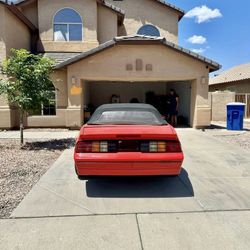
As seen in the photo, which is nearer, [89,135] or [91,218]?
[91,218]

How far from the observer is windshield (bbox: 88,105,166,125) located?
17.4 feet

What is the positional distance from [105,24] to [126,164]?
14765mm

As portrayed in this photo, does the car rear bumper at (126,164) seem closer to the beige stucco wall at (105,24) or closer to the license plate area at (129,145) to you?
the license plate area at (129,145)

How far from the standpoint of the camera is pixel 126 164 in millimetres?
4457

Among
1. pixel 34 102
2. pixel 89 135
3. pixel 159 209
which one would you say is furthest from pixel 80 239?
pixel 34 102

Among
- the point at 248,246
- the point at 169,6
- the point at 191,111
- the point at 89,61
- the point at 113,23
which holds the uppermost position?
the point at 169,6

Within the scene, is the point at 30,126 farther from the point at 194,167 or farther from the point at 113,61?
the point at 194,167

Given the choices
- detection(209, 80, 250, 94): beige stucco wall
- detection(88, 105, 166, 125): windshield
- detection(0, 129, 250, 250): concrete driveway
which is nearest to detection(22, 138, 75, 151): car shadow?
detection(0, 129, 250, 250): concrete driveway

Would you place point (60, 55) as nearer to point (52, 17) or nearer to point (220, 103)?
point (52, 17)

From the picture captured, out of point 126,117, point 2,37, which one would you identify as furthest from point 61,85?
point 126,117

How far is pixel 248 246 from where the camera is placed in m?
3.11

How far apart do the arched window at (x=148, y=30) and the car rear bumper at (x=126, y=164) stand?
1609 centimetres

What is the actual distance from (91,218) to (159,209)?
3.52 feet

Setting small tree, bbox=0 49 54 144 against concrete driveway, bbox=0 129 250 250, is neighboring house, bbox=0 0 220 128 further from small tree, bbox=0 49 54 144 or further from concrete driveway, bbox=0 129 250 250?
concrete driveway, bbox=0 129 250 250
